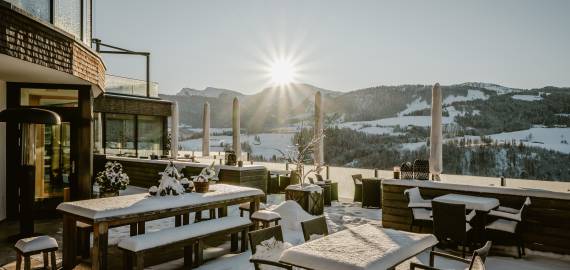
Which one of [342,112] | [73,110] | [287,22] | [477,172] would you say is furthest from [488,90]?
[73,110]

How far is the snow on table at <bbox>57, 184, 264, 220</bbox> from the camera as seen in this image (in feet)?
14.7

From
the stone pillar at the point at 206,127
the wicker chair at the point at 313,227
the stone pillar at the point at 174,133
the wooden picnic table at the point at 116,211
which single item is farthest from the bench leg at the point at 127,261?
the stone pillar at the point at 174,133

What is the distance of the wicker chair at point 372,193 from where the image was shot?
988 cm

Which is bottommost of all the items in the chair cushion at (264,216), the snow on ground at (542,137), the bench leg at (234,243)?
the bench leg at (234,243)

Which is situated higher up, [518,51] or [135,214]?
[518,51]

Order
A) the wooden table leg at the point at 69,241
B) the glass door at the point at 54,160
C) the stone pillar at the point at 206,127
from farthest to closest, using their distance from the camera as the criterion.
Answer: the stone pillar at the point at 206,127
the glass door at the point at 54,160
the wooden table leg at the point at 69,241

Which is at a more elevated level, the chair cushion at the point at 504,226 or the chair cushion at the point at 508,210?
the chair cushion at the point at 508,210

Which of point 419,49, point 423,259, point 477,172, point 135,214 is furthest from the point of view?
point 477,172

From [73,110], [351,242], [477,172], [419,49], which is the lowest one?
[477,172]

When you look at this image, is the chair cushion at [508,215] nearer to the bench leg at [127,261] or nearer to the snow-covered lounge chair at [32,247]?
the bench leg at [127,261]

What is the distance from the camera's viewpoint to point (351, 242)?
3.69 m

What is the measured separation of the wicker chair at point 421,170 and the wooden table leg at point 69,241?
625cm

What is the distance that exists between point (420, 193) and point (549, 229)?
2.14 meters

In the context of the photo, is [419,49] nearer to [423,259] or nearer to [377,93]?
[423,259]
